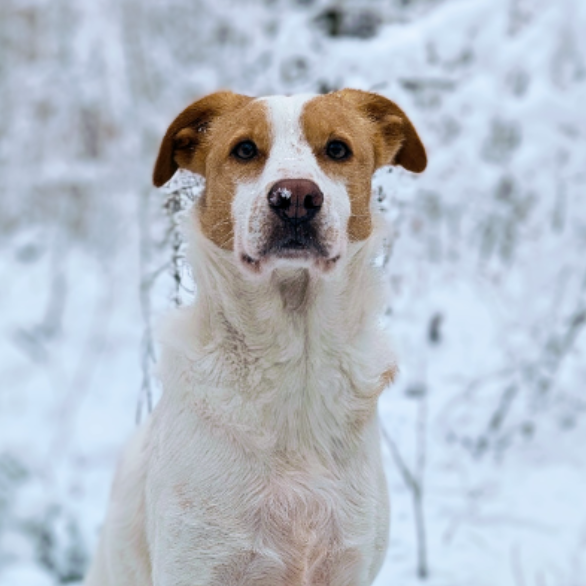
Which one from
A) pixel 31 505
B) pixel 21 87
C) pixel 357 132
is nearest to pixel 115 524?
pixel 357 132

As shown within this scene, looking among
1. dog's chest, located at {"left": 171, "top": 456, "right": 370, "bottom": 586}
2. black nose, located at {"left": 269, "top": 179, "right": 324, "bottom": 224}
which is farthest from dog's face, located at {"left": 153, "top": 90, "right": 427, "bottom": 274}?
dog's chest, located at {"left": 171, "top": 456, "right": 370, "bottom": 586}

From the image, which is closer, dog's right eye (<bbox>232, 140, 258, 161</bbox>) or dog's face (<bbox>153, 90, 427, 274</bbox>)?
dog's face (<bbox>153, 90, 427, 274</bbox>)

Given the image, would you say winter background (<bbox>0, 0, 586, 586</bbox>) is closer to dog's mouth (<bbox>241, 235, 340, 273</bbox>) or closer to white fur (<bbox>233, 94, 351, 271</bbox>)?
white fur (<bbox>233, 94, 351, 271</bbox>)

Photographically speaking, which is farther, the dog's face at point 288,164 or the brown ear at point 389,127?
the brown ear at point 389,127

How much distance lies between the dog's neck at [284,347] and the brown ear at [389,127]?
0.37 m

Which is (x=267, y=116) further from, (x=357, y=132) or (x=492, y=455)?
(x=492, y=455)

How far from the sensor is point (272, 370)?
2057 mm

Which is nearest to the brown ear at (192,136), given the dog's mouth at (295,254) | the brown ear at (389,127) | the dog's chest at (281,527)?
the brown ear at (389,127)

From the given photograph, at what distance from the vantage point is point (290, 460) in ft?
6.54

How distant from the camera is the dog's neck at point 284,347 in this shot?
6.67ft

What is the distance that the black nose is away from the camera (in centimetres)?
187

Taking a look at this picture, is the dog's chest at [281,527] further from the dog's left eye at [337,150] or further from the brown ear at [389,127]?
the brown ear at [389,127]

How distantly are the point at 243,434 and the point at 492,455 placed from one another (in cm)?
296

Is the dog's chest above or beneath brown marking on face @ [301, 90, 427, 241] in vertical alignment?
beneath
